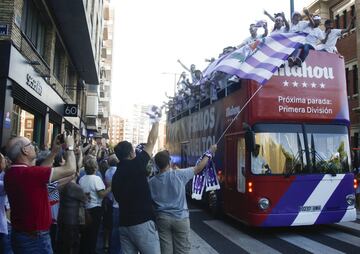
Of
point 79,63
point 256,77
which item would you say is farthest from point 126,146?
point 79,63

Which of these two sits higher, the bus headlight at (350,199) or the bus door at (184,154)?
the bus door at (184,154)

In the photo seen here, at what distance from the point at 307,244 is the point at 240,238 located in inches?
54.6

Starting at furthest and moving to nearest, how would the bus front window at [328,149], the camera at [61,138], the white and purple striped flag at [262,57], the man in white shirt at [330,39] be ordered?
1. the man in white shirt at [330,39]
2. the bus front window at [328,149]
3. the white and purple striped flag at [262,57]
4. the camera at [61,138]

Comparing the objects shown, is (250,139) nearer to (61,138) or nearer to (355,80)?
(61,138)

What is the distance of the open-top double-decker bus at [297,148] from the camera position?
27.0ft

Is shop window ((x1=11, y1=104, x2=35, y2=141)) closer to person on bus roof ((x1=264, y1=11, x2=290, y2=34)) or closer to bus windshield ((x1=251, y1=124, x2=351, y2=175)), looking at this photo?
bus windshield ((x1=251, y1=124, x2=351, y2=175))

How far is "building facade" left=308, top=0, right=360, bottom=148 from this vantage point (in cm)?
2386

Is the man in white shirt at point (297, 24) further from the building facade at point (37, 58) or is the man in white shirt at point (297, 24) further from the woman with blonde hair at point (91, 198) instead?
the building facade at point (37, 58)

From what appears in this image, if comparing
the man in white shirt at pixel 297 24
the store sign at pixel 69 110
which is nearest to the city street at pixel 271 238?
the man in white shirt at pixel 297 24

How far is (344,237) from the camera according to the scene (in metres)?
8.40

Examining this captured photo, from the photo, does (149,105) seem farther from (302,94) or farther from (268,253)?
(302,94)

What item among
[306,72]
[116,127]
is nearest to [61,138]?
[306,72]

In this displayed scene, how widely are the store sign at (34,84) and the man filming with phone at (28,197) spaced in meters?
8.86

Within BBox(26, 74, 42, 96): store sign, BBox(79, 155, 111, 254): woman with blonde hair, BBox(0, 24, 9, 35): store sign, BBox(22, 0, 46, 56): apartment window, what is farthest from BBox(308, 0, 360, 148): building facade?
BBox(79, 155, 111, 254): woman with blonde hair
